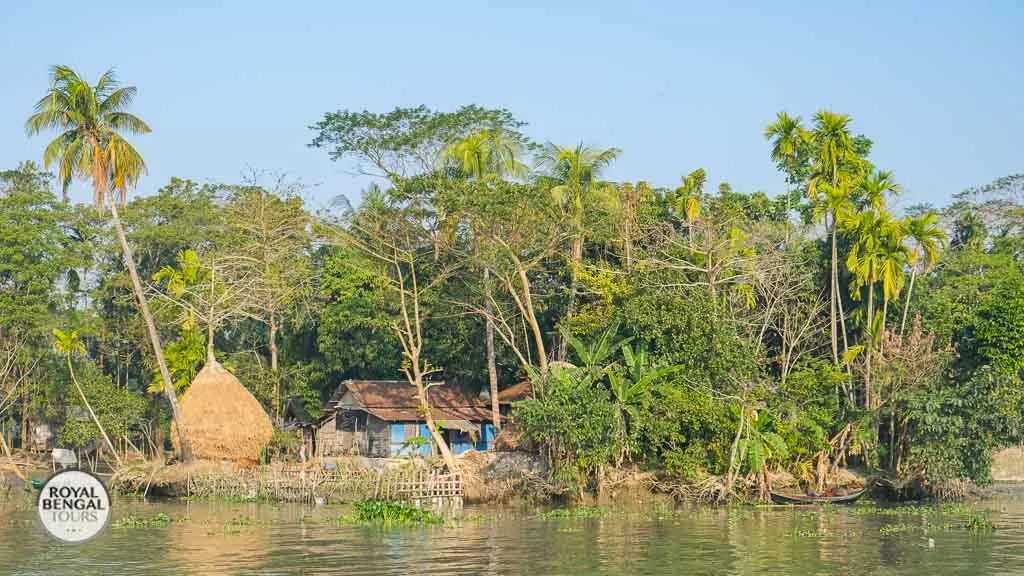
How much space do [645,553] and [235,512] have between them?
1288 cm

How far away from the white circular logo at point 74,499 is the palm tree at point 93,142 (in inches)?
636

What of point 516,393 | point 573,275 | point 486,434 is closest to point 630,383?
point 573,275

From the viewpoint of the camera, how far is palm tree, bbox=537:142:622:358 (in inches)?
1507

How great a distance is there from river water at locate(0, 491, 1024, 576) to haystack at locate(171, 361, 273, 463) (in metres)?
5.61

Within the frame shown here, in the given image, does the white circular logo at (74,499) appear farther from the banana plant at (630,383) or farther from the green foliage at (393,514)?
the banana plant at (630,383)

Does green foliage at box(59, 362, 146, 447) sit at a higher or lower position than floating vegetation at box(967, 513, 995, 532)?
higher

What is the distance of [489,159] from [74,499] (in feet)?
77.8

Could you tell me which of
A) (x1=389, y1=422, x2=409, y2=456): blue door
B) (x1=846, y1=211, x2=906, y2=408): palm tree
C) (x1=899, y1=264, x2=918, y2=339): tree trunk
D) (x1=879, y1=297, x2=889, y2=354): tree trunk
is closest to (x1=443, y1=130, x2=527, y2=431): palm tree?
(x1=389, y1=422, x2=409, y2=456): blue door

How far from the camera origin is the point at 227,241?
1825 inches

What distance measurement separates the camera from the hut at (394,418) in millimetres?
41594

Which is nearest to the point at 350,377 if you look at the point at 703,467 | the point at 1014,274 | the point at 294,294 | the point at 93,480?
the point at 294,294

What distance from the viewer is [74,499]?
17641mm

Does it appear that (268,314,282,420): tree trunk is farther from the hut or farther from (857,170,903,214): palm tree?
(857,170,903,214): palm tree

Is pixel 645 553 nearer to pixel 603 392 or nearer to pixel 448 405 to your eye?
pixel 603 392
